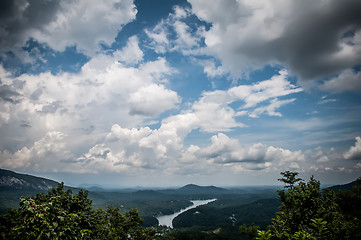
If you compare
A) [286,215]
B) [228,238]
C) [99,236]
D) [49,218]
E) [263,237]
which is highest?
[49,218]

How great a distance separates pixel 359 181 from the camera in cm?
5203

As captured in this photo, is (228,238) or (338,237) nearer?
(338,237)

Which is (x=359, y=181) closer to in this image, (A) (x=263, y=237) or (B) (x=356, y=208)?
(B) (x=356, y=208)

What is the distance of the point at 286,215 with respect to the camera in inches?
949

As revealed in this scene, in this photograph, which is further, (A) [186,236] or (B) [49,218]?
(A) [186,236]

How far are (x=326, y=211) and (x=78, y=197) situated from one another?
3540 cm

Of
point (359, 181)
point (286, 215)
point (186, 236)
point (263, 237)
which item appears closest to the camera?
point (263, 237)

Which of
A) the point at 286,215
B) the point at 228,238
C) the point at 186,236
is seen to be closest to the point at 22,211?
the point at 286,215

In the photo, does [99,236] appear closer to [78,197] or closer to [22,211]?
[78,197]

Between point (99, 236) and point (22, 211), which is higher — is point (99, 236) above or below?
below

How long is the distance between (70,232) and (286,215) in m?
26.2

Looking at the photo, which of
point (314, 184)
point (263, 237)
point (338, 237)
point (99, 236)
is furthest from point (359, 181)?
point (99, 236)

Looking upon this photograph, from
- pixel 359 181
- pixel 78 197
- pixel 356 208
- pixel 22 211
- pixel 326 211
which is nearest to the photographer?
pixel 22 211

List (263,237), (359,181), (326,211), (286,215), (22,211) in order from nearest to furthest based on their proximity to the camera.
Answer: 1. (22,211)
2. (263,237)
3. (326,211)
4. (286,215)
5. (359,181)
